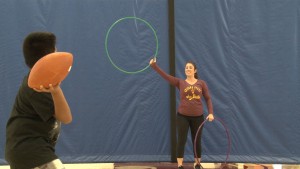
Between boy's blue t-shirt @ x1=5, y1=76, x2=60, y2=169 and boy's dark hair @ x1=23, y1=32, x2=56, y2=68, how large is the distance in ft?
0.47

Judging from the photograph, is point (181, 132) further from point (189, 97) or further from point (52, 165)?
point (52, 165)

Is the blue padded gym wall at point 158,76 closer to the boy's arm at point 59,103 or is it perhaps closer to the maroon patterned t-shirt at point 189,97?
the maroon patterned t-shirt at point 189,97

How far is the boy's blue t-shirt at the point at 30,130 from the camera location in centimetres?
170

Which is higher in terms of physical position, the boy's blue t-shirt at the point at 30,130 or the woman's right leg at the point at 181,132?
the boy's blue t-shirt at the point at 30,130

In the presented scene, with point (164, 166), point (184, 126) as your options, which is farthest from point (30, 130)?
point (164, 166)

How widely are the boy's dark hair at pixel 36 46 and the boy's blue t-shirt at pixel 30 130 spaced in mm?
143

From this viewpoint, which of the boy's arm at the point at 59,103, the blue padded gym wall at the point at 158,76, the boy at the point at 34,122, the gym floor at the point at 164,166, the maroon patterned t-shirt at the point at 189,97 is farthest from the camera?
the blue padded gym wall at the point at 158,76

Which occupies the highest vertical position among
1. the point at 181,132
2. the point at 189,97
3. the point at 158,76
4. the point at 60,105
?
the point at 60,105

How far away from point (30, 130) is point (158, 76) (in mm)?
3357

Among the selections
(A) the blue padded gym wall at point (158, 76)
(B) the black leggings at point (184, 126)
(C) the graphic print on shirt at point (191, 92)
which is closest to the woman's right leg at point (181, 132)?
(B) the black leggings at point (184, 126)

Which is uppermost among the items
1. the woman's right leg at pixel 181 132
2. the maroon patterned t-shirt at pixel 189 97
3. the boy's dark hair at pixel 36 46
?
the boy's dark hair at pixel 36 46

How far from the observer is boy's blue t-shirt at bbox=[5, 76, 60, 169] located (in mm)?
1702

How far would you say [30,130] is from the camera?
1.75 m

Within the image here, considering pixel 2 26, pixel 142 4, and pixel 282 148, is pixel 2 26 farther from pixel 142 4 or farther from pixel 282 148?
pixel 282 148
